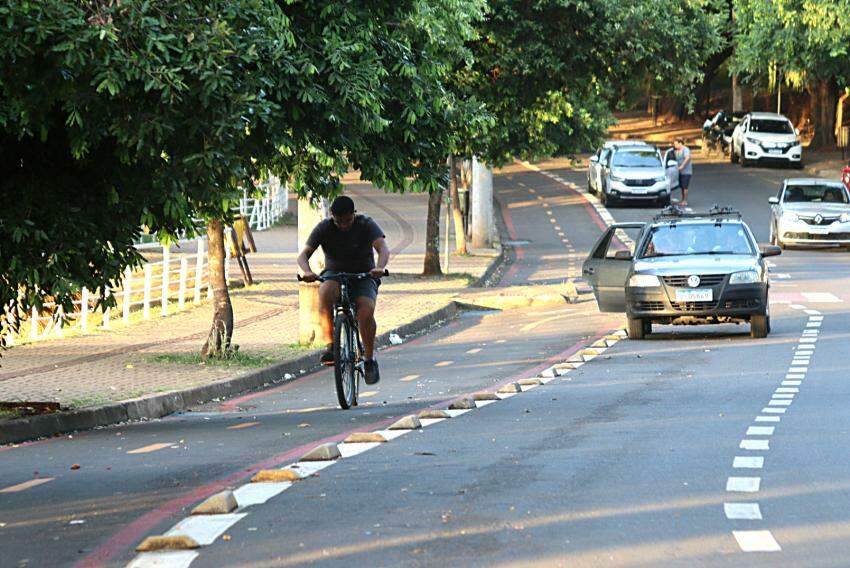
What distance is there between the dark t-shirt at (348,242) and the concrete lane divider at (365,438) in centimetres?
323

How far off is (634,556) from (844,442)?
4.35 m

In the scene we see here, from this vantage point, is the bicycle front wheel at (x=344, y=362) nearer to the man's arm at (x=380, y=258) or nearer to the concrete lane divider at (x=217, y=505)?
the man's arm at (x=380, y=258)

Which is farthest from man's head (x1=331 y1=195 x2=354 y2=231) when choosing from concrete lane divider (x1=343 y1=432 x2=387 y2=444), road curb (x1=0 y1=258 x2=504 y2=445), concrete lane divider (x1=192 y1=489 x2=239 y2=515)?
concrete lane divider (x1=192 y1=489 x2=239 y2=515)

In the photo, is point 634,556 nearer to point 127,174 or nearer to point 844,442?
point 844,442

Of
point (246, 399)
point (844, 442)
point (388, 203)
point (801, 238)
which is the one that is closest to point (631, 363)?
point (246, 399)

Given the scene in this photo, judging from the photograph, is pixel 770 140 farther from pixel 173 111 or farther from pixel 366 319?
pixel 173 111

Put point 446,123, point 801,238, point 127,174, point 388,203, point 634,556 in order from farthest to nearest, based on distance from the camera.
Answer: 1. point 388,203
2. point 801,238
3. point 446,123
4. point 127,174
5. point 634,556

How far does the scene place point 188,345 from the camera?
71.3 feet

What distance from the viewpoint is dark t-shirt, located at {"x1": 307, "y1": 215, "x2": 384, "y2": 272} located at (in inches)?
583

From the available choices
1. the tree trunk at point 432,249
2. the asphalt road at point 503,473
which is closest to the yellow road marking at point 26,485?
the asphalt road at point 503,473

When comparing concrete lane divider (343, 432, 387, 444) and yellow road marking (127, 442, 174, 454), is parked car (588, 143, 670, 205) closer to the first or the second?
yellow road marking (127, 442, 174, 454)

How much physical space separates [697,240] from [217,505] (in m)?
15.0

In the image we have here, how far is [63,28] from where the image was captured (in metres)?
10.3

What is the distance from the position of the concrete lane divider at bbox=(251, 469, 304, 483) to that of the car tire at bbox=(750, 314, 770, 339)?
12.5 meters
